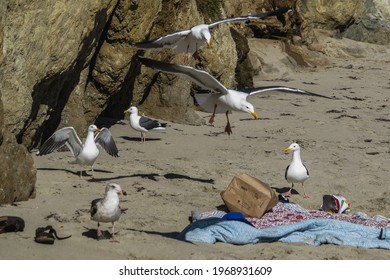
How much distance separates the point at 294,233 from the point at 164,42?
4.36 metres

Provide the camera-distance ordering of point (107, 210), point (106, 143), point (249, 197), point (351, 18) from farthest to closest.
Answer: point (351, 18), point (106, 143), point (249, 197), point (107, 210)

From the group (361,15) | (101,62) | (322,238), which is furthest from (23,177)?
(361,15)

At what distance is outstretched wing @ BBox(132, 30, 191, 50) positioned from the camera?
37.9ft

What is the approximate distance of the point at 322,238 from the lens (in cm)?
Answer: 847

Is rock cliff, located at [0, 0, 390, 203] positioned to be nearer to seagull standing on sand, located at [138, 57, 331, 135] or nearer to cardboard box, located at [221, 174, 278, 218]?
seagull standing on sand, located at [138, 57, 331, 135]

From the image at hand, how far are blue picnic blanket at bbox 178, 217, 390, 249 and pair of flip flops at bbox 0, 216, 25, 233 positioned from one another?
1437 mm

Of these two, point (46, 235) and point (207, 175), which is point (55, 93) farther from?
point (46, 235)

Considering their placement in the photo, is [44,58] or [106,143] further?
[106,143]

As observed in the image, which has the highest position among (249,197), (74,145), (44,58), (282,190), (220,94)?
(44,58)

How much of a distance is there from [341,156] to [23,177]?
5.46m

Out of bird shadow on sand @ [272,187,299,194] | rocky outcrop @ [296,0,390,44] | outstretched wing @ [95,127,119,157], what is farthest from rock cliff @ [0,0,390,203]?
rocky outcrop @ [296,0,390,44]

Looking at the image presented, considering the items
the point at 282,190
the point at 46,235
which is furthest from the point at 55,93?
the point at 46,235

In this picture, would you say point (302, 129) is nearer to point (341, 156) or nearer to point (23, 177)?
point (341, 156)

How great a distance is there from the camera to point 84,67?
12.9 meters
